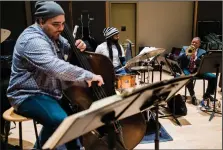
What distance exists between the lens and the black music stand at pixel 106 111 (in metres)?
1.03

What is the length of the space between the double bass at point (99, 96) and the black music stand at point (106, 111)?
0.55 metres

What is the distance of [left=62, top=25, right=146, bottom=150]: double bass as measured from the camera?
6.39 feet

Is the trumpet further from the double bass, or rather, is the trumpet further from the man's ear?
the man's ear

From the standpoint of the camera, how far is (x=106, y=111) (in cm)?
117

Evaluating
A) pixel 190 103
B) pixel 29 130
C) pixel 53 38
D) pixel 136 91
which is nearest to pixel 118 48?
pixel 190 103

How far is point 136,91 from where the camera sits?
1176 millimetres

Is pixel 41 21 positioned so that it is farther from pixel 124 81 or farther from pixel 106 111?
pixel 124 81

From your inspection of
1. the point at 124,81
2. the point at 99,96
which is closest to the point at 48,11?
the point at 99,96

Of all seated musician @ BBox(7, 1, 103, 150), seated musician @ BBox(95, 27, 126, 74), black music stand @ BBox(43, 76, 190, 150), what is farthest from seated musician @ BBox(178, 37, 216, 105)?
seated musician @ BBox(7, 1, 103, 150)

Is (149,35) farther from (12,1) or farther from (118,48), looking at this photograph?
(12,1)

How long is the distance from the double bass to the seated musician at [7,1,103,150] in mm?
225

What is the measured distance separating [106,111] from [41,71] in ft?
2.27

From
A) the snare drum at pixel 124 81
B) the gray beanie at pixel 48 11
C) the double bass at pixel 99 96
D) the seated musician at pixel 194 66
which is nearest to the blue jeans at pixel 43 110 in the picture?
the double bass at pixel 99 96

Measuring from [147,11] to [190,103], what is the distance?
12.6 ft
